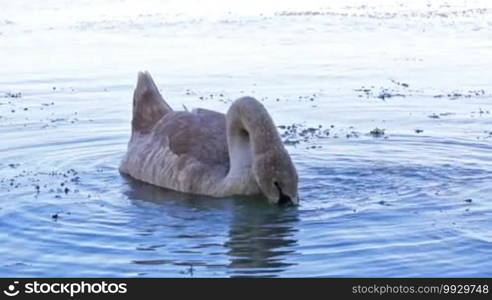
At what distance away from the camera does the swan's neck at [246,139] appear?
1261cm

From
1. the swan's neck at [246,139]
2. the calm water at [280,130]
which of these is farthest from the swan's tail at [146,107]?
the swan's neck at [246,139]

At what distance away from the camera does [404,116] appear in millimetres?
17688

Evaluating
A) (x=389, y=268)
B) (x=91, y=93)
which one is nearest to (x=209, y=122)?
(x=389, y=268)

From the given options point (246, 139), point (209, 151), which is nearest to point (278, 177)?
point (246, 139)

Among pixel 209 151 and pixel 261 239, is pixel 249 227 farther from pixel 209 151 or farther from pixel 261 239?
pixel 209 151

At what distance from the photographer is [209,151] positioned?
13930 mm

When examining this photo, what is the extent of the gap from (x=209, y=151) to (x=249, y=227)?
2.27 meters

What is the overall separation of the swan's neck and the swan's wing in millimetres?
486

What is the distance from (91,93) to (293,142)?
5.49 m

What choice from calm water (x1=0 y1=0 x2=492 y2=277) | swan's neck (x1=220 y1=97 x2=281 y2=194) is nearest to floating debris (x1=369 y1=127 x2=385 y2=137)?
calm water (x1=0 y1=0 x2=492 y2=277)

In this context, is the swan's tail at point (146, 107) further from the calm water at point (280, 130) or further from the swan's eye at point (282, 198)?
the swan's eye at point (282, 198)

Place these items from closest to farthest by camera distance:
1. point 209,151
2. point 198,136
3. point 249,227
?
1. point 249,227
2. point 209,151
3. point 198,136

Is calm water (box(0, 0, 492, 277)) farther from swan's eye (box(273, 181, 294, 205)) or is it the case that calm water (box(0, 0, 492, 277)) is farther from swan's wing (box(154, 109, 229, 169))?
swan's wing (box(154, 109, 229, 169))

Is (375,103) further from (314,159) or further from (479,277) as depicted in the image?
(479,277)
